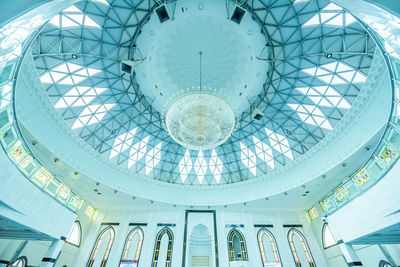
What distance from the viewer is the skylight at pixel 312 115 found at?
808 inches

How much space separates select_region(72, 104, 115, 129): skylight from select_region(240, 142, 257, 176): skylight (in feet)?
62.7

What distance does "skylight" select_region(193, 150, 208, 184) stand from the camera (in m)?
28.6

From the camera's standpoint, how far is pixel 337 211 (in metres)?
13.9

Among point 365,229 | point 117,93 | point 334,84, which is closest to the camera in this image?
Answer: point 365,229

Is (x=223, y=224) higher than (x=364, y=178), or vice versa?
(x=223, y=224)

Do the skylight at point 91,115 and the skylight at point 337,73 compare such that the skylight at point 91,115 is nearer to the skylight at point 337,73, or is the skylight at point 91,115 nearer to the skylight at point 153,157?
the skylight at point 153,157

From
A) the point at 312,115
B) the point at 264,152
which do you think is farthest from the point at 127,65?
the point at 312,115

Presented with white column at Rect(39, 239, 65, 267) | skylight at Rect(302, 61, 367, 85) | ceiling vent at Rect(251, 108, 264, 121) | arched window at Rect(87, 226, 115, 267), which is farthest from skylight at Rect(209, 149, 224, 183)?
white column at Rect(39, 239, 65, 267)

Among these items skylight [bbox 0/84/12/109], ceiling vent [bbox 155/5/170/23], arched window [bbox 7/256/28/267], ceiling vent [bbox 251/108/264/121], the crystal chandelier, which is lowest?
arched window [bbox 7/256/28/267]

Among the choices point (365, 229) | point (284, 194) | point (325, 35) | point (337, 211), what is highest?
point (325, 35)

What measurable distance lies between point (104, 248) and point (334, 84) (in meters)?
34.8

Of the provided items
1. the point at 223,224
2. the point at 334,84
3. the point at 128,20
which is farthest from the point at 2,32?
the point at 223,224

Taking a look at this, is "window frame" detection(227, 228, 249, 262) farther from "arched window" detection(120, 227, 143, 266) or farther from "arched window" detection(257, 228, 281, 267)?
"arched window" detection(120, 227, 143, 266)

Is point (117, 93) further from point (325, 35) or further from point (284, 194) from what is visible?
point (284, 194)
